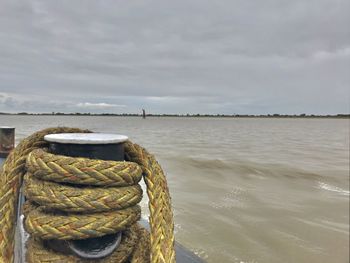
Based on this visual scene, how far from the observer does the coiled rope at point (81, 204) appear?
1.17m

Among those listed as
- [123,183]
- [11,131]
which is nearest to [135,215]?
[123,183]

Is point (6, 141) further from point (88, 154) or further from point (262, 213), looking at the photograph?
point (262, 213)

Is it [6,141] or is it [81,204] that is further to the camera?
[6,141]

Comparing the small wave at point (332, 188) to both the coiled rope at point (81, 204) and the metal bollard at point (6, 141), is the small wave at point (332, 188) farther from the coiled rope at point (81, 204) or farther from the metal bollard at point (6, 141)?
the coiled rope at point (81, 204)

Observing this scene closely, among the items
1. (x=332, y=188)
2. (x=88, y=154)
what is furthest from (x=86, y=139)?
(x=332, y=188)

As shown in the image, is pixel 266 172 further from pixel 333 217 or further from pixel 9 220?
pixel 9 220

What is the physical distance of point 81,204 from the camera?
45.6 inches

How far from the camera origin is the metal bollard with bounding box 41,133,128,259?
122 centimetres

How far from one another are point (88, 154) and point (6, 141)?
3685mm

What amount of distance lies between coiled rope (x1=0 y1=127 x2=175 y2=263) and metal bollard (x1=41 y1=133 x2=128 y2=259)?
36 millimetres

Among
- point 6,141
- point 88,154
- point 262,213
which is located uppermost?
point 88,154

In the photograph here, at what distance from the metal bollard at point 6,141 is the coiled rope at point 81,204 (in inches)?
128

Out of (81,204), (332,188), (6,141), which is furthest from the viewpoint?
(332,188)

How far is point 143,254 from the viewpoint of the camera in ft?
4.41
